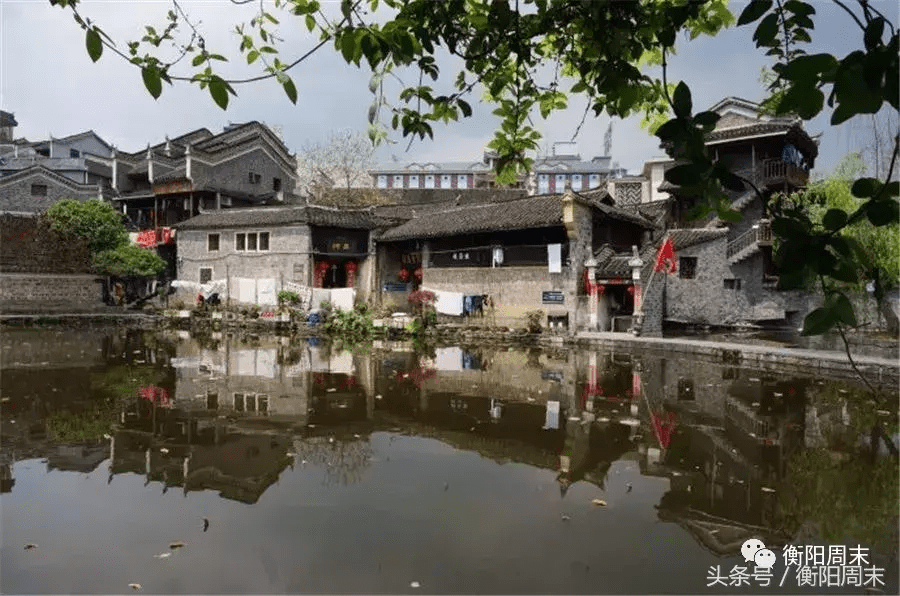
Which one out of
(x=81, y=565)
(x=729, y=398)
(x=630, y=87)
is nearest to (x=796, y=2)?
(x=630, y=87)

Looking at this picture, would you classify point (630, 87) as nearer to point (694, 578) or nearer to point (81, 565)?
point (694, 578)

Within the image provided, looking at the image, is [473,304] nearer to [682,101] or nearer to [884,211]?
[682,101]

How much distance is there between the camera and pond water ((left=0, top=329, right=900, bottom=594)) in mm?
4270

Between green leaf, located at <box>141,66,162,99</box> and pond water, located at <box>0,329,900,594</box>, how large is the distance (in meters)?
3.38

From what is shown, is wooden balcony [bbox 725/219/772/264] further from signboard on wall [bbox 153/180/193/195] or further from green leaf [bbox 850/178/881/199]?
signboard on wall [bbox 153/180/193/195]

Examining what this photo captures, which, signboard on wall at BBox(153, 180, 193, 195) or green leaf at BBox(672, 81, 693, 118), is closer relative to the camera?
green leaf at BBox(672, 81, 693, 118)

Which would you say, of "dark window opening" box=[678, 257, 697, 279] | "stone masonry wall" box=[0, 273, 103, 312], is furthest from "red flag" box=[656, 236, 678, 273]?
"stone masonry wall" box=[0, 273, 103, 312]

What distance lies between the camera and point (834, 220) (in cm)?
153

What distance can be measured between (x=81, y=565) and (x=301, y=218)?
27.0 metres

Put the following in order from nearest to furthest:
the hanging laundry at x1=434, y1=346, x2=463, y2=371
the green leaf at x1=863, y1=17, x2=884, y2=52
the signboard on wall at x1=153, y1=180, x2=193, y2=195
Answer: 1. the green leaf at x1=863, y1=17, x2=884, y2=52
2. the hanging laundry at x1=434, y1=346, x2=463, y2=371
3. the signboard on wall at x1=153, y1=180, x2=193, y2=195

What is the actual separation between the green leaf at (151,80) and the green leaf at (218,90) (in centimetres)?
22

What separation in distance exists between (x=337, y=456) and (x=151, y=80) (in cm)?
585

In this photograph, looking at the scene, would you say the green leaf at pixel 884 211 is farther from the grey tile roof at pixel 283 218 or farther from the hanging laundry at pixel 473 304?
the grey tile roof at pixel 283 218

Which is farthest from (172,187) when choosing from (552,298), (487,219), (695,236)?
(695,236)
